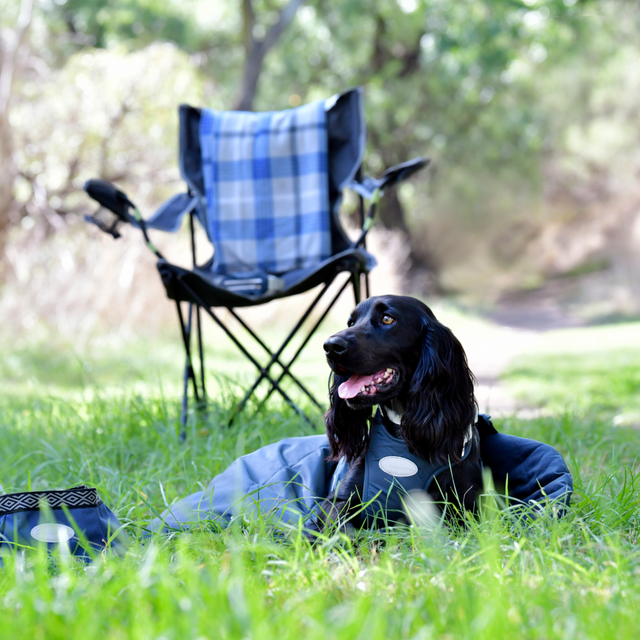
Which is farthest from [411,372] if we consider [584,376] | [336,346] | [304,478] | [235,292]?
[584,376]

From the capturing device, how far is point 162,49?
25.3 ft

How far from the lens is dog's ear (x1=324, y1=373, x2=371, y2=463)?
1673mm

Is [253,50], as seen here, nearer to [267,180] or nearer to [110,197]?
[267,180]

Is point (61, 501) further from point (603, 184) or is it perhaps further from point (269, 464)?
point (603, 184)

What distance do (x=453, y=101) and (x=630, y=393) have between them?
963 centimetres

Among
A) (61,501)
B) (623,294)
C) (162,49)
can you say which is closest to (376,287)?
(162,49)

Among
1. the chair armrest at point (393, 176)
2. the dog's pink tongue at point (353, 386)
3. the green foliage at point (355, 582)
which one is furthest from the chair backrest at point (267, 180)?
the dog's pink tongue at point (353, 386)

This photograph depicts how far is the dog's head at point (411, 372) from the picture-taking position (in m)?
1.54

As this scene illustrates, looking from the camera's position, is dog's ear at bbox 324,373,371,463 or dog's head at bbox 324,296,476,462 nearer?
dog's head at bbox 324,296,476,462

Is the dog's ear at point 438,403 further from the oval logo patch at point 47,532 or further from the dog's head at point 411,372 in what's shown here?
the oval logo patch at point 47,532

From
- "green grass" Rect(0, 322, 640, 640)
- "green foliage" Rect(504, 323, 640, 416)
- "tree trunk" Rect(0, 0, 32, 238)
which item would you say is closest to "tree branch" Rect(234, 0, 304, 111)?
"tree trunk" Rect(0, 0, 32, 238)

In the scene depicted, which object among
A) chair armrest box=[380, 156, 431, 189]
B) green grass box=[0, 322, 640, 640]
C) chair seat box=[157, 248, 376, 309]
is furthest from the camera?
chair armrest box=[380, 156, 431, 189]

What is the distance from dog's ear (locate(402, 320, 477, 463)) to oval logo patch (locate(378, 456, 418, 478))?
45 millimetres

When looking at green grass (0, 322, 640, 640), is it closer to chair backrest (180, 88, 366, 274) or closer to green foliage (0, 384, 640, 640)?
green foliage (0, 384, 640, 640)
